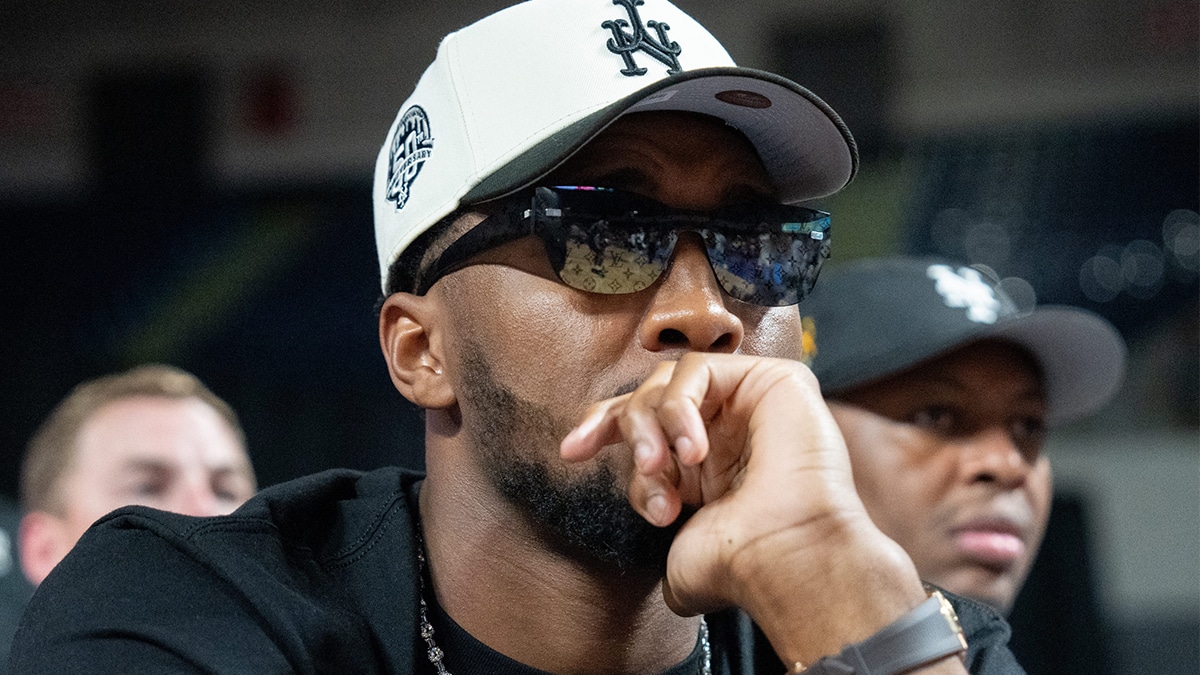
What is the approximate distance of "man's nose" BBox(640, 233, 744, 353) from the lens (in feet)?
6.23

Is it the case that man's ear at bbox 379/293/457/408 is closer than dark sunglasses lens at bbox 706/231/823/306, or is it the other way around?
dark sunglasses lens at bbox 706/231/823/306

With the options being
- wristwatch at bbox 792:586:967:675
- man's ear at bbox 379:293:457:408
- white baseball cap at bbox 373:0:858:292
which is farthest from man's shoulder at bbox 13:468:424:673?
wristwatch at bbox 792:586:967:675

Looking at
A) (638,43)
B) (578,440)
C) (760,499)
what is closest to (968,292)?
(638,43)

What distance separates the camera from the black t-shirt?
1.70 metres

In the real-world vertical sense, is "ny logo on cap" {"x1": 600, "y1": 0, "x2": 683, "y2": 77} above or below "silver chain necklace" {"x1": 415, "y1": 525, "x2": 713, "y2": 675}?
above

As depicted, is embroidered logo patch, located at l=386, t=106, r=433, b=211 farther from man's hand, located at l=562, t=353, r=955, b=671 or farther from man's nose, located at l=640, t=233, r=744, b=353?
man's hand, located at l=562, t=353, r=955, b=671

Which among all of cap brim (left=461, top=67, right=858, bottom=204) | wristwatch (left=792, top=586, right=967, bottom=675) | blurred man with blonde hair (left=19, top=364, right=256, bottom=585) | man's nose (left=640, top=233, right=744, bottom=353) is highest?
cap brim (left=461, top=67, right=858, bottom=204)

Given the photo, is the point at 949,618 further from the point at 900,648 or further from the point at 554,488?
the point at 554,488

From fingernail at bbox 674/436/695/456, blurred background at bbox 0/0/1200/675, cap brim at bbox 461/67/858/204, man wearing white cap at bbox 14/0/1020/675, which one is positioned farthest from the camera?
blurred background at bbox 0/0/1200/675

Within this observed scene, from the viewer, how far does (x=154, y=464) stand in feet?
11.0

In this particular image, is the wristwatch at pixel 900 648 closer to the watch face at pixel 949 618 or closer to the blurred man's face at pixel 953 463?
the watch face at pixel 949 618

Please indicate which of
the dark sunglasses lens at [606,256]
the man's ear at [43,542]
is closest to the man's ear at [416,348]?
the dark sunglasses lens at [606,256]

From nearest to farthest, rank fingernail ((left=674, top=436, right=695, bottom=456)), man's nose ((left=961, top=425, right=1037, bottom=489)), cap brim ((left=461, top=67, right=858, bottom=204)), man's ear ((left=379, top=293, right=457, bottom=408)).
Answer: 1. fingernail ((left=674, top=436, right=695, bottom=456))
2. cap brim ((left=461, top=67, right=858, bottom=204))
3. man's ear ((left=379, top=293, right=457, bottom=408))
4. man's nose ((left=961, top=425, right=1037, bottom=489))

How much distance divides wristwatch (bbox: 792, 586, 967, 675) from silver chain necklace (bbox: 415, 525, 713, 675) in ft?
1.96
